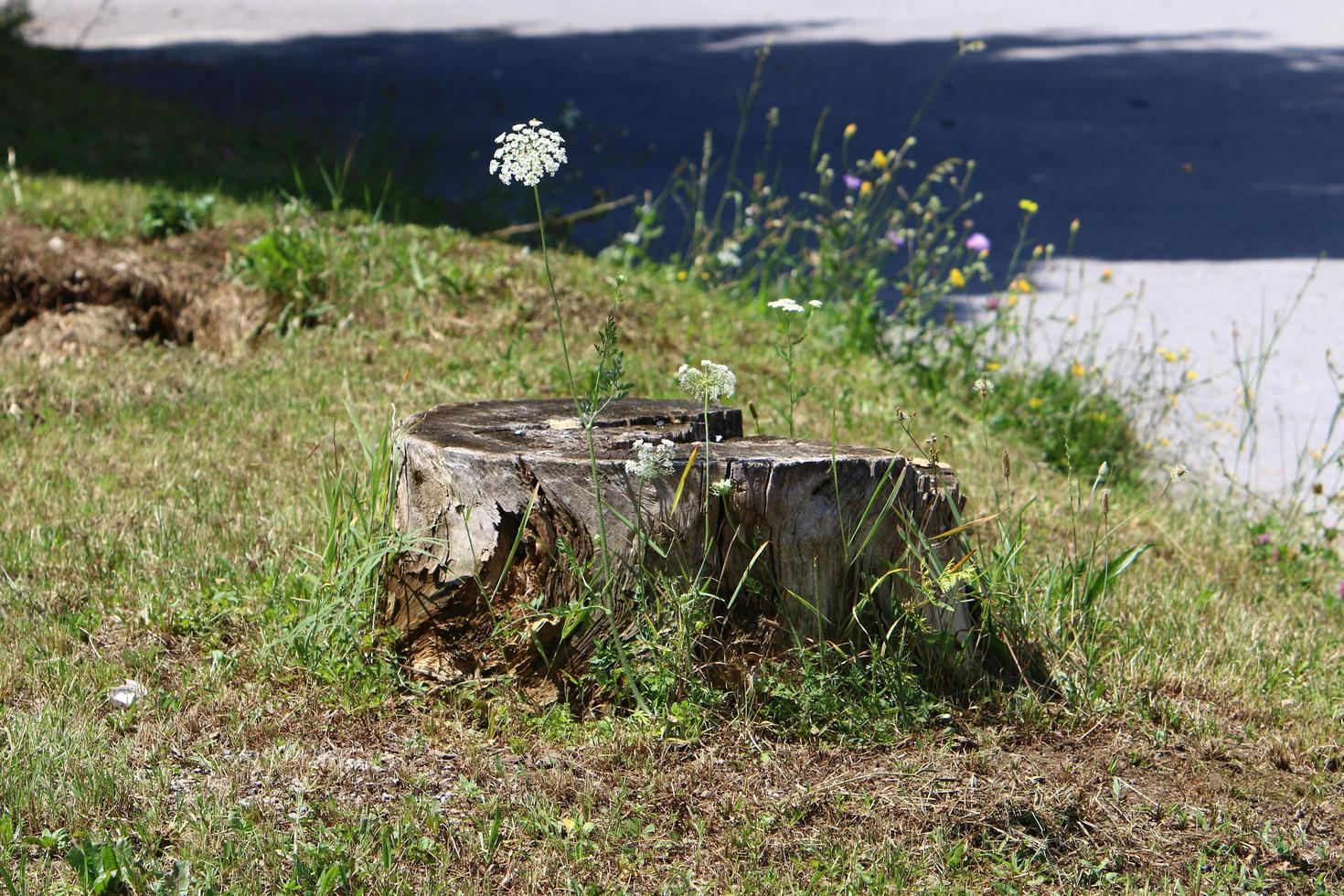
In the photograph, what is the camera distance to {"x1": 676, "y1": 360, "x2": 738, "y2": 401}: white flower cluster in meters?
2.77

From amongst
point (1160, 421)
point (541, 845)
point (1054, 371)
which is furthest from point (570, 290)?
point (541, 845)

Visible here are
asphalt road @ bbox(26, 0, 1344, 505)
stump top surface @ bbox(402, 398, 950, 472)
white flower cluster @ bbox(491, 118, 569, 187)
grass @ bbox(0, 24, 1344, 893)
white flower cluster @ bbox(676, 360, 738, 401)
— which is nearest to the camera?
grass @ bbox(0, 24, 1344, 893)

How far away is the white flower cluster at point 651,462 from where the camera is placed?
2709 mm

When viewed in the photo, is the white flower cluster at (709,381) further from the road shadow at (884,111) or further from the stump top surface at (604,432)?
the road shadow at (884,111)

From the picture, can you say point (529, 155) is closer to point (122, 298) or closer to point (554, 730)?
point (554, 730)

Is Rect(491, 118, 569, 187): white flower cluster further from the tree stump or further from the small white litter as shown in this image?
the small white litter

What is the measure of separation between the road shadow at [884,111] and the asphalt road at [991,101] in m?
0.03

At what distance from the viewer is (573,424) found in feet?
10.1

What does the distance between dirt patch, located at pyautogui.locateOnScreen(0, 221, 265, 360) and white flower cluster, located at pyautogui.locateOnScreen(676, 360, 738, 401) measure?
114 inches

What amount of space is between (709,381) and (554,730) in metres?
0.76

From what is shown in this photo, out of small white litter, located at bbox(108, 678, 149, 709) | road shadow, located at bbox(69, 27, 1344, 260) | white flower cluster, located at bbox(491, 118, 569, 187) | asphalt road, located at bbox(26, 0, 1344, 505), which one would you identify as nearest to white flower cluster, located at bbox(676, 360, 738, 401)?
white flower cluster, located at bbox(491, 118, 569, 187)

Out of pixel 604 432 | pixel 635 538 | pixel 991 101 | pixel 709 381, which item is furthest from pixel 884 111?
pixel 635 538

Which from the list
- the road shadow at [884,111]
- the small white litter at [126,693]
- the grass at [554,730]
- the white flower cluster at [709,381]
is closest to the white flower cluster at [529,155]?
the white flower cluster at [709,381]

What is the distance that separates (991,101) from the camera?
10555mm
